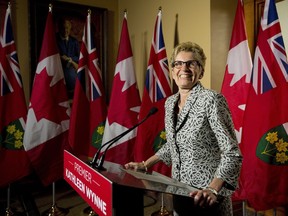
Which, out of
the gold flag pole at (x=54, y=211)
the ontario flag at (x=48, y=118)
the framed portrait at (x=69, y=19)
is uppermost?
the framed portrait at (x=69, y=19)

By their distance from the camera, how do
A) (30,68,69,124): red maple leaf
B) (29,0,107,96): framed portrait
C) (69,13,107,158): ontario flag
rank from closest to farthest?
(30,68,69,124): red maple leaf
(69,13,107,158): ontario flag
(29,0,107,96): framed portrait

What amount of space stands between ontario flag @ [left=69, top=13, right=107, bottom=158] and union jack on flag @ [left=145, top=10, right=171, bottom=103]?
1.62 ft

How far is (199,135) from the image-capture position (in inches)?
41.3

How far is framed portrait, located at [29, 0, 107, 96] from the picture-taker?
287 centimetres

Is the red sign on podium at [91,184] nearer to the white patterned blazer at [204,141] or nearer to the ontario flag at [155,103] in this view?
the white patterned blazer at [204,141]

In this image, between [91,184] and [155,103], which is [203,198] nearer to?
[91,184]

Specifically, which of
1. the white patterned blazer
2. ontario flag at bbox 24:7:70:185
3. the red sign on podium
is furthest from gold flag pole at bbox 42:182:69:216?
the white patterned blazer

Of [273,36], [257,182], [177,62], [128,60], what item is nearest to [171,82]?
[128,60]

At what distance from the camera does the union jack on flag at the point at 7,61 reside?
236cm

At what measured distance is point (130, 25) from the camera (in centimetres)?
328

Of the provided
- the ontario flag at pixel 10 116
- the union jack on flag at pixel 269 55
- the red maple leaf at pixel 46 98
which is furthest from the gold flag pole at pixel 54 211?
→ the union jack on flag at pixel 269 55

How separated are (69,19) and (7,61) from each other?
3.04 ft

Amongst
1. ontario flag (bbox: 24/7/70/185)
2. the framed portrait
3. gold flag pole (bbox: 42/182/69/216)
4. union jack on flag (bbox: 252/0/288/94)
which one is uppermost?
the framed portrait

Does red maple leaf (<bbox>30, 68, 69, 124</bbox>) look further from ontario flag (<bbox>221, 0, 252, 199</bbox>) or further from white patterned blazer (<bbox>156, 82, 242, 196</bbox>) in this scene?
white patterned blazer (<bbox>156, 82, 242, 196</bbox>)
